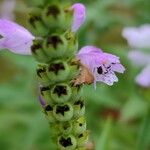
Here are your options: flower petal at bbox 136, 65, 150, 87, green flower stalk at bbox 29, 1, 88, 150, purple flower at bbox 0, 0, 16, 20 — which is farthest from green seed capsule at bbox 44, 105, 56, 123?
purple flower at bbox 0, 0, 16, 20

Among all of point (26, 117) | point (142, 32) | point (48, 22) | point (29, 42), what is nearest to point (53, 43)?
point (48, 22)

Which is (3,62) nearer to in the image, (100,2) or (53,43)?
(100,2)

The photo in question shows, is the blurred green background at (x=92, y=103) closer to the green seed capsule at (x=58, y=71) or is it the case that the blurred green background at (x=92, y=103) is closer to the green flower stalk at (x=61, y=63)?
the green flower stalk at (x=61, y=63)

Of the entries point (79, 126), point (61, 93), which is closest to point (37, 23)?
point (61, 93)

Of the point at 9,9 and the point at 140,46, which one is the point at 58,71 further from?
the point at 9,9

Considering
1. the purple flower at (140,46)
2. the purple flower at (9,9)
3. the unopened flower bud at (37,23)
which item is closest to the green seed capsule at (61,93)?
the unopened flower bud at (37,23)

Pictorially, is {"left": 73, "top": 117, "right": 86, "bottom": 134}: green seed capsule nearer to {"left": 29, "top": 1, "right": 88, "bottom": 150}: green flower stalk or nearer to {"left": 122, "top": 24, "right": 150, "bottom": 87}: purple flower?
{"left": 29, "top": 1, "right": 88, "bottom": 150}: green flower stalk
